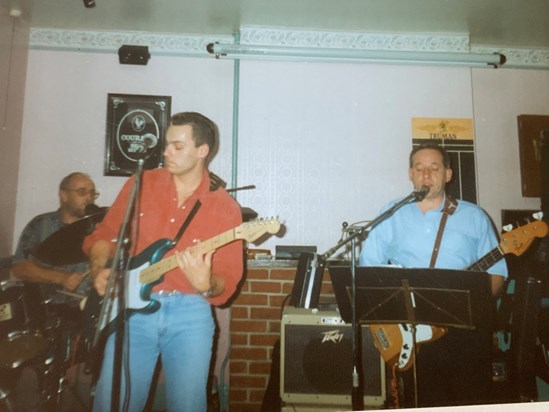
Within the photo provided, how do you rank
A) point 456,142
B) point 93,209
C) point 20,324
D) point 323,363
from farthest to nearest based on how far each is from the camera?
point 456,142
point 323,363
point 93,209
point 20,324

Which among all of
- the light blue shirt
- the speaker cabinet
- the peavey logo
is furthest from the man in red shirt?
the light blue shirt

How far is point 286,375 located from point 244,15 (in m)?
1.73

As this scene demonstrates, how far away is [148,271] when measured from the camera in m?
1.39

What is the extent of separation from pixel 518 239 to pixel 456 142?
55 centimetres

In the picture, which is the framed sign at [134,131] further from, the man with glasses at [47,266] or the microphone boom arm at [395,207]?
the microphone boom arm at [395,207]

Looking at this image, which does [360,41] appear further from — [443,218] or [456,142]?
[443,218]

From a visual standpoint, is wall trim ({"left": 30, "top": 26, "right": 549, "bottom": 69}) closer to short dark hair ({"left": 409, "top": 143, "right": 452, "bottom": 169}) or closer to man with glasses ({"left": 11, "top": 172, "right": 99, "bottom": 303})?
short dark hair ({"left": 409, "top": 143, "right": 452, "bottom": 169})

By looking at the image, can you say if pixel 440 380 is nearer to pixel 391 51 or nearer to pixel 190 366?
pixel 190 366

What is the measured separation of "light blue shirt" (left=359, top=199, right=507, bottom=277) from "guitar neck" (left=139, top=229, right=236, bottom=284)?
0.70 meters

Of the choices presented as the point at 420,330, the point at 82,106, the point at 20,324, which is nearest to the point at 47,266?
the point at 20,324

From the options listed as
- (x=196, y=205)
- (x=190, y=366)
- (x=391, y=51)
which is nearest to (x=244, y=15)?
A: (x=391, y=51)

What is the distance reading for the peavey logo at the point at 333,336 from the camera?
5.40 feet

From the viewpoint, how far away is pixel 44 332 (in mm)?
1337

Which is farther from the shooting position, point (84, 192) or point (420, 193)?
point (420, 193)
